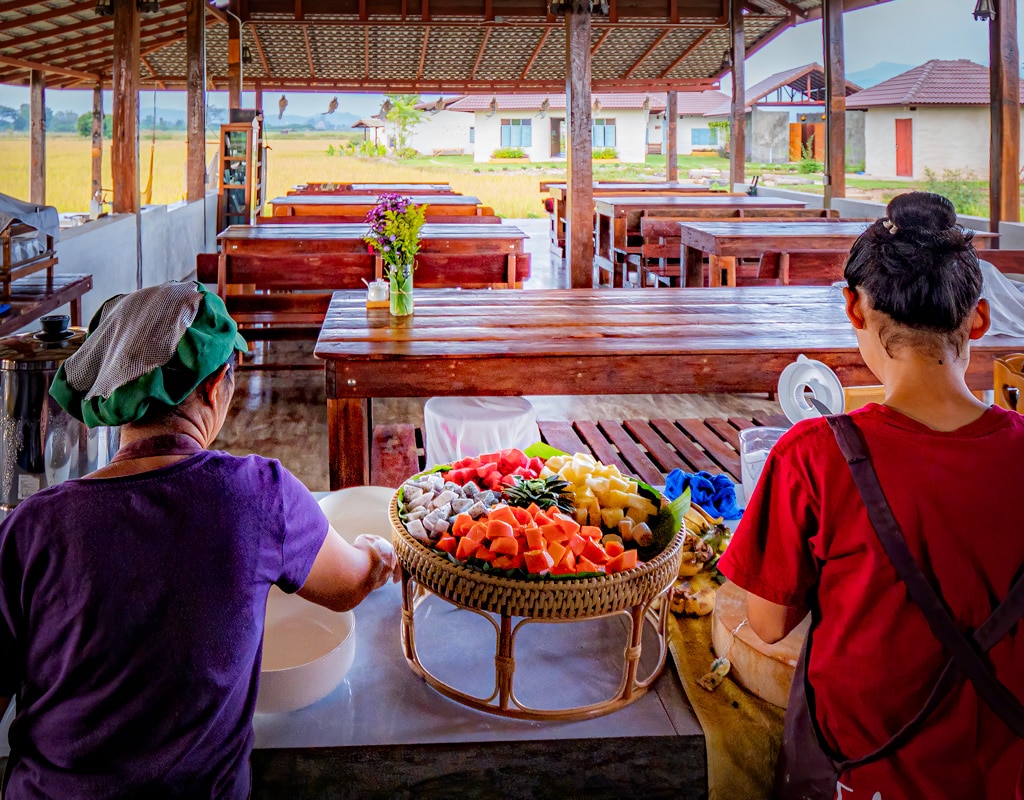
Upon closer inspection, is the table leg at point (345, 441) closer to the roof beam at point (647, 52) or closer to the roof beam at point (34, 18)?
the roof beam at point (34, 18)

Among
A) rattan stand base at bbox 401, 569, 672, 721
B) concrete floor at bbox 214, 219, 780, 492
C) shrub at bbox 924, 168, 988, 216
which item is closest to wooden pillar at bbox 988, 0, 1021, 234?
concrete floor at bbox 214, 219, 780, 492

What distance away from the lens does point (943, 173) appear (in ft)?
77.0

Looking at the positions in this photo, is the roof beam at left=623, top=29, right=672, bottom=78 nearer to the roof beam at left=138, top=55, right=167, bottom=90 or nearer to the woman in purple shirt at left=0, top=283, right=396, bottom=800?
the roof beam at left=138, top=55, right=167, bottom=90

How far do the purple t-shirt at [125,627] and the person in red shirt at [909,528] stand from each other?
65cm

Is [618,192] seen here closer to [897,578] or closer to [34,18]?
[34,18]

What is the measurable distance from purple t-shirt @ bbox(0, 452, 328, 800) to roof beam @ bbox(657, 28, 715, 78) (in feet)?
38.5

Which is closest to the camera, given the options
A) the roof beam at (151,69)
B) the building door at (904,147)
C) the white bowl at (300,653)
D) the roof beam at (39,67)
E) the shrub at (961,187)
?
the white bowl at (300,653)

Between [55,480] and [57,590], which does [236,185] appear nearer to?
[55,480]

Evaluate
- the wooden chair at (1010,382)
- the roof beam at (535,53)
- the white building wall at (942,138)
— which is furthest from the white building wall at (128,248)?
the white building wall at (942,138)

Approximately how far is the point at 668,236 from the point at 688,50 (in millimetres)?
6307

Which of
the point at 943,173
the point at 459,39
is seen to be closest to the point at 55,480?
the point at 459,39

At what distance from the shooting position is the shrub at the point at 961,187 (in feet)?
71.2

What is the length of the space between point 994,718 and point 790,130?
3270 centimetres

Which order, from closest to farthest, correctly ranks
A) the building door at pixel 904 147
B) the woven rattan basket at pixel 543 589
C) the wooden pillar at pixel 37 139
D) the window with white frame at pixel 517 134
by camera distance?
the woven rattan basket at pixel 543 589
the wooden pillar at pixel 37 139
the building door at pixel 904 147
the window with white frame at pixel 517 134
